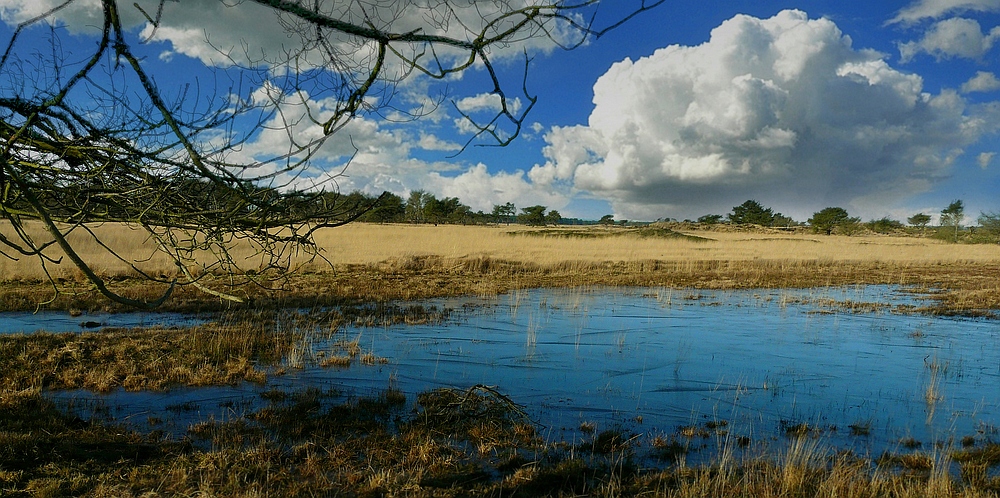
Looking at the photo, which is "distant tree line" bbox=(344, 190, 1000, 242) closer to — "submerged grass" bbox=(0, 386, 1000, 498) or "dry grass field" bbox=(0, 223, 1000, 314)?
"dry grass field" bbox=(0, 223, 1000, 314)

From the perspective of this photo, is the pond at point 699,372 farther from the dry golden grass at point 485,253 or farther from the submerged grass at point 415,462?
the dry golden grass at point 485,253

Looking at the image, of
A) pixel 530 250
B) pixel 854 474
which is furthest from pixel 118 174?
pixel 530 250

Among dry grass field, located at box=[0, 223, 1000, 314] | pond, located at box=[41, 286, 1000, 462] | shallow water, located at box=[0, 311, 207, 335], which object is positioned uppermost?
dry grass field, located at box=[0, 223, 1000, 314]

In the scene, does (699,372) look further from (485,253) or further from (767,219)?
(767,219)

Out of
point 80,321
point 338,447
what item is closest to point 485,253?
point 80,321

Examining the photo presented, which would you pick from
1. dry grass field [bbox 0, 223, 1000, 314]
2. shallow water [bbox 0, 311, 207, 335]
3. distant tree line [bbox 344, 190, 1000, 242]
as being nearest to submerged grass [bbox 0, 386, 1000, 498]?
shallow water [bbox 0, 311, 207, 335]

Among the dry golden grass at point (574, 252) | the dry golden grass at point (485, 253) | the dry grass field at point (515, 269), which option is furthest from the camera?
the dry golden grass at point (574, 252)

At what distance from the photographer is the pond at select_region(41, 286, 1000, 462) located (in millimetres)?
7000

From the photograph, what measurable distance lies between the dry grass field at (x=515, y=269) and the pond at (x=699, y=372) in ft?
13.3

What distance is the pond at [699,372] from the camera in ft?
23.0

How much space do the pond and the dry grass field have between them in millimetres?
4040

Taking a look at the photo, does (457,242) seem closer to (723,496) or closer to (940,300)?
(940,300)

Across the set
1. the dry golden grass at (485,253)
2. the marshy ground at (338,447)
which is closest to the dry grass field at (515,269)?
the dry golden grass at (485,253)

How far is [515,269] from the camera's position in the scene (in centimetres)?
2592
